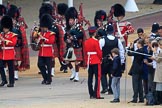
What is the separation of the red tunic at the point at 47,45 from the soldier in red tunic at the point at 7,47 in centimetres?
82

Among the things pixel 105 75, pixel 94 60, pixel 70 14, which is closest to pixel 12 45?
pixel 70 14

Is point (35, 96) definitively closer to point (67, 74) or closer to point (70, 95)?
point (70, 95)

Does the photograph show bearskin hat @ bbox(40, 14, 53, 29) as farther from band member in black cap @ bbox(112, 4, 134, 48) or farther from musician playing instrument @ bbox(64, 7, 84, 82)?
band member in black cap @ bbox(112, 4, 134, 48)

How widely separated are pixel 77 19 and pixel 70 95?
337 cm

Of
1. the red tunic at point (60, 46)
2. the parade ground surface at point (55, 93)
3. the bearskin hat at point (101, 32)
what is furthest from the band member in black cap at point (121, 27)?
the red tunic at point (60, 46)

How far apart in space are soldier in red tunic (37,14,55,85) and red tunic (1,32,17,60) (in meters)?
0.81

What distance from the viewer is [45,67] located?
21469mm

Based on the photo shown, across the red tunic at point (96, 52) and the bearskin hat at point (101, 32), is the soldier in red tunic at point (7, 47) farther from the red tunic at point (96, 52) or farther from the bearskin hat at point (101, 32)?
the red tunic at point (96, 52)

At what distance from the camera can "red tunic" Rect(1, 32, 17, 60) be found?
20859 mm

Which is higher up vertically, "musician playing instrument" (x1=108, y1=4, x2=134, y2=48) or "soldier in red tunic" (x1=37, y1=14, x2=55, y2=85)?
"musician playing instrument" (x1=108, y1=4, x2=134, y2=48)

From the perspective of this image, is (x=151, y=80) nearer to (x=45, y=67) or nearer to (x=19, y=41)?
(x=45, y=67)

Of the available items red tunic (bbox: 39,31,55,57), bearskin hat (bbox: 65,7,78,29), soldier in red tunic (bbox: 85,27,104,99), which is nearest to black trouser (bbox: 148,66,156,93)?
soldier in red tunic (bbox: 85,27,104,99)

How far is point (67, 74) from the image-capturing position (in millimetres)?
23125

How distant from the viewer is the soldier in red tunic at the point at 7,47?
20.9 metres
